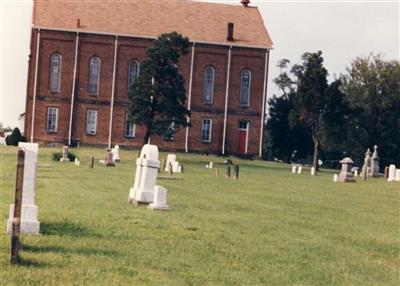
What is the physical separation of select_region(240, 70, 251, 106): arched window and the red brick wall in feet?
1.21

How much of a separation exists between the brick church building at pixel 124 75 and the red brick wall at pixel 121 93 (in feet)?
0.27

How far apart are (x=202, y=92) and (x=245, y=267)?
6042cm

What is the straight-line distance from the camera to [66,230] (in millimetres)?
13219

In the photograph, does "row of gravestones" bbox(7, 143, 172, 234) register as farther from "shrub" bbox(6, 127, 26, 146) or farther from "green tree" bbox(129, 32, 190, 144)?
"shrub" bbox(6, 127, 26, 146)

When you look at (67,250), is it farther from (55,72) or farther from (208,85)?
(208,85)

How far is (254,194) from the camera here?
26.0 m

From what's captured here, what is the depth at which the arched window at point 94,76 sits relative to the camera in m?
69.6

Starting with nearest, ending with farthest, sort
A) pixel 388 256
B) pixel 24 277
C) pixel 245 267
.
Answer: pixel 24 277 < pixel 245 267 < pixel 388 256

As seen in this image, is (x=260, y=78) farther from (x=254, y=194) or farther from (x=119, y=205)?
(x=119, y=205)

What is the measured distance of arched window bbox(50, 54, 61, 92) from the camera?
68.7 meters

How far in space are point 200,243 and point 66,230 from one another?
7.13 feet

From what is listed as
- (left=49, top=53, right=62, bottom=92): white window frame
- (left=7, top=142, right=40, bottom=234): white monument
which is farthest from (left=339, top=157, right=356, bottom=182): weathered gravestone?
(left=49, top=53, right=62, bottom=92): white window frame

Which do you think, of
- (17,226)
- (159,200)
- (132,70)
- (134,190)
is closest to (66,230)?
(17,226)

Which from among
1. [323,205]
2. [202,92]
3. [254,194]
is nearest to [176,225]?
[323,205]
